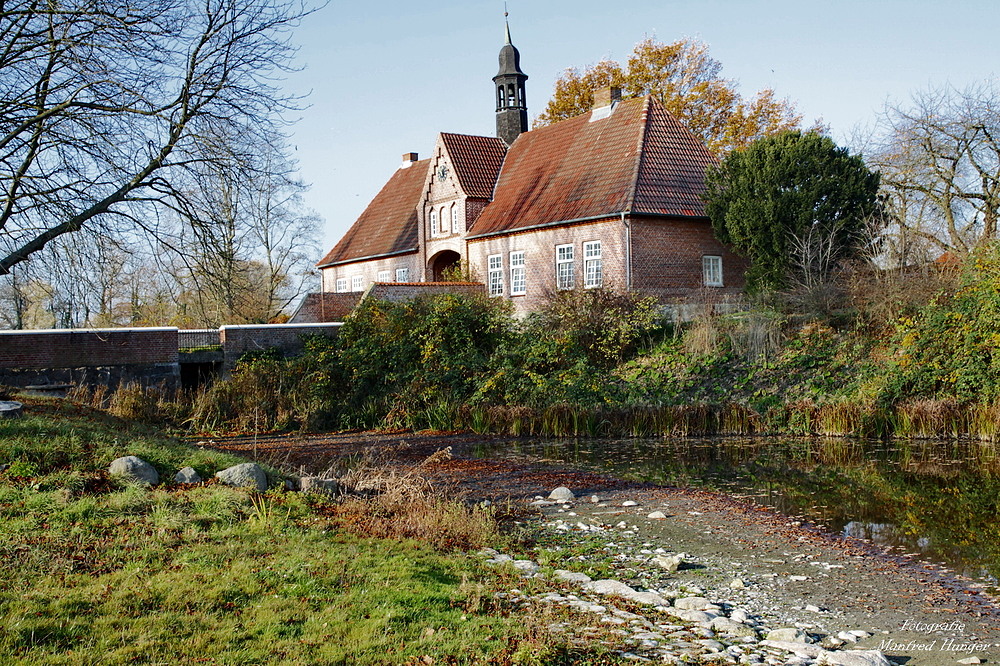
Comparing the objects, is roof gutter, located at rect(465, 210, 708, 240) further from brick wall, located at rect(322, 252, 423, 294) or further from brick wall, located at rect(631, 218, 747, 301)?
brick wall, located at rect(322, 252, 423, 294)

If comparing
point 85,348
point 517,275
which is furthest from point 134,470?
point 517,275

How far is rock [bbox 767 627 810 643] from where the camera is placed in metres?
5.63

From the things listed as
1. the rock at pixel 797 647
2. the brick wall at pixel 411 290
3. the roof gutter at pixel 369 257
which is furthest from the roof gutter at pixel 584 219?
the rock at pixel 797 647

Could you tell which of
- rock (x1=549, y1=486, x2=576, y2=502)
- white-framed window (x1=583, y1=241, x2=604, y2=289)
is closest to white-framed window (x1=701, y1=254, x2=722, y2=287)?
white-framed window (x1=583, y1=241, x2=604, y2=289)

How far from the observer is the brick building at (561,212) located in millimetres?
26867

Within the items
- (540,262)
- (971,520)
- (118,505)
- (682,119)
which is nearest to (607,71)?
(682,119)

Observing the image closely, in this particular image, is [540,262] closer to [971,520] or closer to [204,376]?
[204,376]

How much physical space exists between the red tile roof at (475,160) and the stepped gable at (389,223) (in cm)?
387

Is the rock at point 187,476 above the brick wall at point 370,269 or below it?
below

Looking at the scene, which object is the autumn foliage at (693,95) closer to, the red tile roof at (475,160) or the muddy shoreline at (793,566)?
the red tile roof at (475,160)

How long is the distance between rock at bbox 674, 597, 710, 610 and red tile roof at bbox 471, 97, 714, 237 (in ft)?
67.9

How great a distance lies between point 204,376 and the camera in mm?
23422

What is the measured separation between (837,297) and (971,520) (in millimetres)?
11921

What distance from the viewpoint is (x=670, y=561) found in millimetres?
7602
